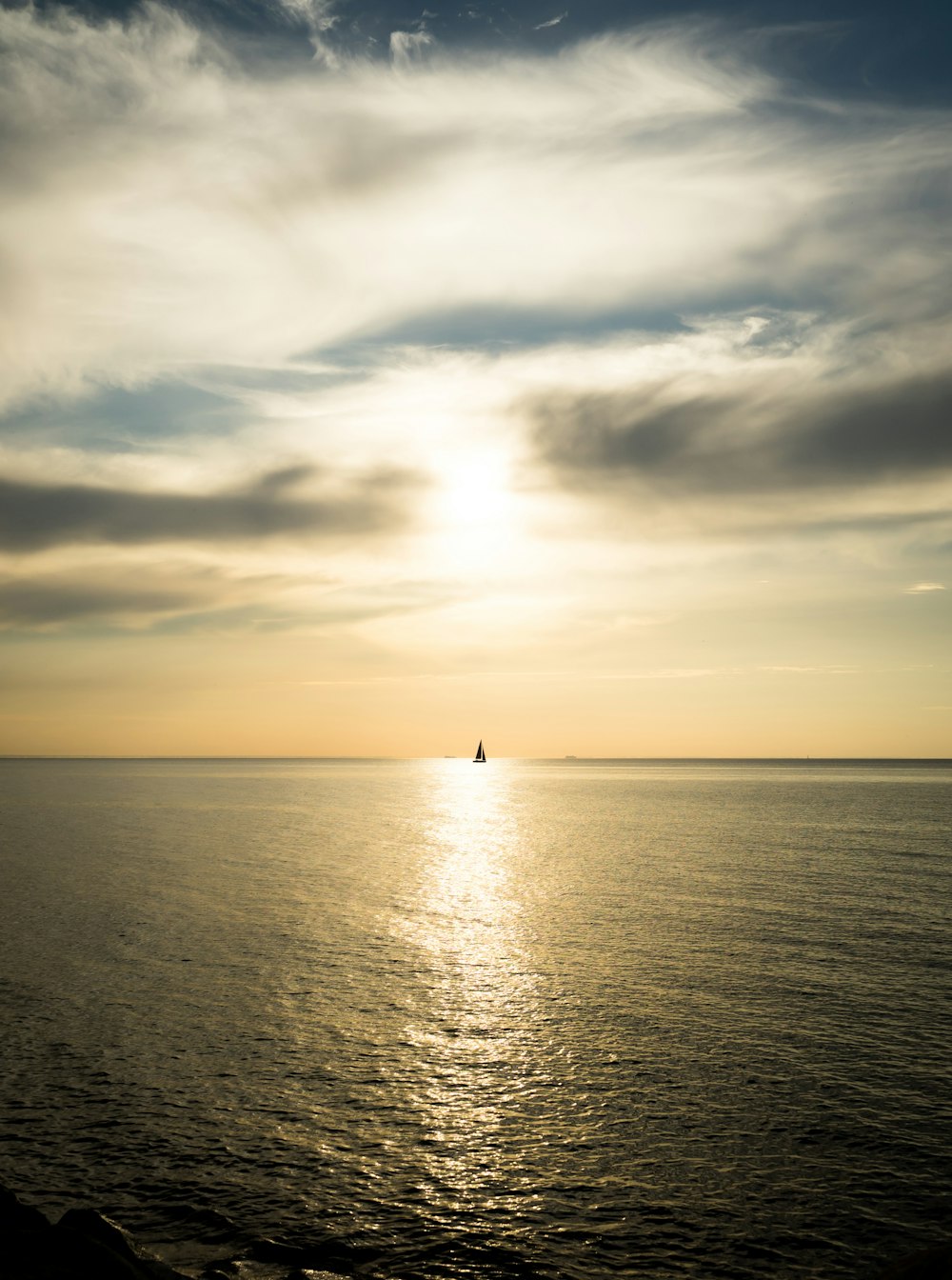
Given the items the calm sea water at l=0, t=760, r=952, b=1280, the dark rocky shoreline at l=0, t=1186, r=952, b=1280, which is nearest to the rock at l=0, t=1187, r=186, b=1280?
the dark rocky shoreline at l=0, t=1186, r=952, b=1280

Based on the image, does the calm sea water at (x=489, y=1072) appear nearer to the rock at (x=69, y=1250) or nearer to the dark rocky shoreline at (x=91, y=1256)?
the dark rocky shoreline at (x=91, y=1256)

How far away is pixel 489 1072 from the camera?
945 inches

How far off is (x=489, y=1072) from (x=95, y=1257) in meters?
12.3

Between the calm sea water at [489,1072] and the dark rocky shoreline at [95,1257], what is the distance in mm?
553

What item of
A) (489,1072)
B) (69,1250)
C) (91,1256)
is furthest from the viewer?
(489,1072)

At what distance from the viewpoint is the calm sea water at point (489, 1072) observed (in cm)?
1645

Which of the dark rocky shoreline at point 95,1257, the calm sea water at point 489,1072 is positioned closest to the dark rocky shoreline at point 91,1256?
the dark rocky shoreline at point 95,1257

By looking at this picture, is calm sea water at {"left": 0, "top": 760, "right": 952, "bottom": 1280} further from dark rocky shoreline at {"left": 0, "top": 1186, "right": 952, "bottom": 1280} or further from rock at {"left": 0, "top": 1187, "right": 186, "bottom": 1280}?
rock at {"left": 0, "top": 1187, "right": 186, "bottom": 1280}

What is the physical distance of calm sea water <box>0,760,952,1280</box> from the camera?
1645 centimetres

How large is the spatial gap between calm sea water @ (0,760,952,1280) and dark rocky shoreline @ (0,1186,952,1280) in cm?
55

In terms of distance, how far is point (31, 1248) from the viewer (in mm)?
13820

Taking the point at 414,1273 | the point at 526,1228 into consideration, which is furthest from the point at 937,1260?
the point at 414,1273

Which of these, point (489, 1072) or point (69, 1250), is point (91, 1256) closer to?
point (69, 1250)

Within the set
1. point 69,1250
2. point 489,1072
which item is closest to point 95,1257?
point 69,1250
